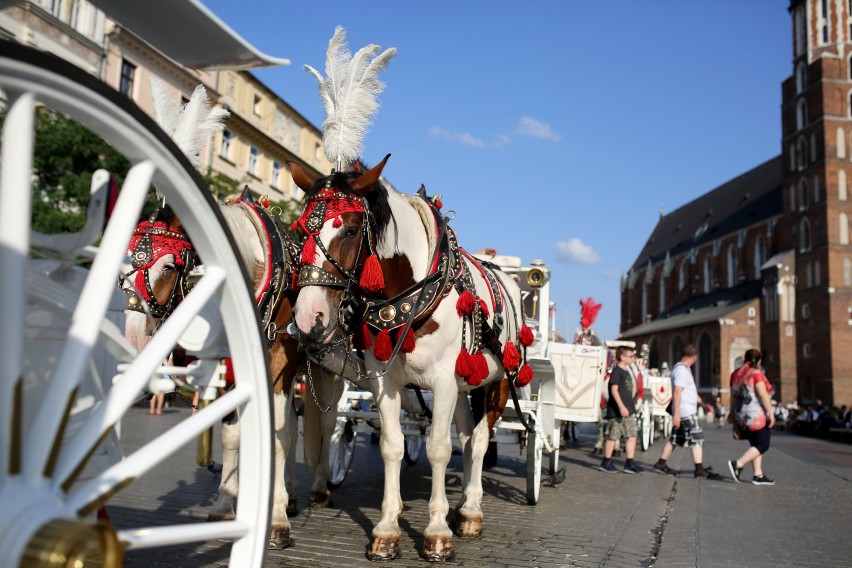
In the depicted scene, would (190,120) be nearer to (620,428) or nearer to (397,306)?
(397,306)

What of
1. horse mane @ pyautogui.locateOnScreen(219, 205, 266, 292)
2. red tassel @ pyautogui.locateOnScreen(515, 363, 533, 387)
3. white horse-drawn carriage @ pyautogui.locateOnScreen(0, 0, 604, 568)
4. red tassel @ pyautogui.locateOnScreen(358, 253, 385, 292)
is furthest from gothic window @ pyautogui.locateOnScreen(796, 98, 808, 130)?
white horse-drawn carriage @ pyautogui.locateOnScreen(0, 0, 604, 568)

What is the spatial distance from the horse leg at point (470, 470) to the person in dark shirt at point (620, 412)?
5.25 m

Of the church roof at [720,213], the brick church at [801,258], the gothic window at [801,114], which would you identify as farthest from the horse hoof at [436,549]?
the church roof at [720,213]

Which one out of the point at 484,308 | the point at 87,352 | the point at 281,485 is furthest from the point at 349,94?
the point at 87,352

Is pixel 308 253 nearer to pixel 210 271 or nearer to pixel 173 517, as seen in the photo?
pixel 210 271

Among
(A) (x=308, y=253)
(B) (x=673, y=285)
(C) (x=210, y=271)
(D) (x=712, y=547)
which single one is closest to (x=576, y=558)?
(D) (x=712, y=547)

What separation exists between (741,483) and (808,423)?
26.8 m

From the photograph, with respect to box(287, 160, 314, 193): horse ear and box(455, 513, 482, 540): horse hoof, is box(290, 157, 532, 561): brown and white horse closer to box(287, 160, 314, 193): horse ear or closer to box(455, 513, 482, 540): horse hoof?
box(287, 160, 314, 193): horse ear

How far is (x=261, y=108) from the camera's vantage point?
37.2 metres

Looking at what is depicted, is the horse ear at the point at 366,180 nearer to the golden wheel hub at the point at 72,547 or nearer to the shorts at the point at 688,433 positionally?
the golden wheel hub at the point at 72,547

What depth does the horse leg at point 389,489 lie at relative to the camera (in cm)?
438

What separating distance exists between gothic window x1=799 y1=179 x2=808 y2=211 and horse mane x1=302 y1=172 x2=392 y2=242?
190 ft

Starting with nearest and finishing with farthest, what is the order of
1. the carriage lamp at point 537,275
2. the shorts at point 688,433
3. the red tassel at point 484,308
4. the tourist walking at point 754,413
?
the red tassel at point 484,308, the carriage lamp at point 537,275, the tourist walking at point 754,413, the shorts at point 688,433

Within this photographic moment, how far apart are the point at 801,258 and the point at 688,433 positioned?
165ft
